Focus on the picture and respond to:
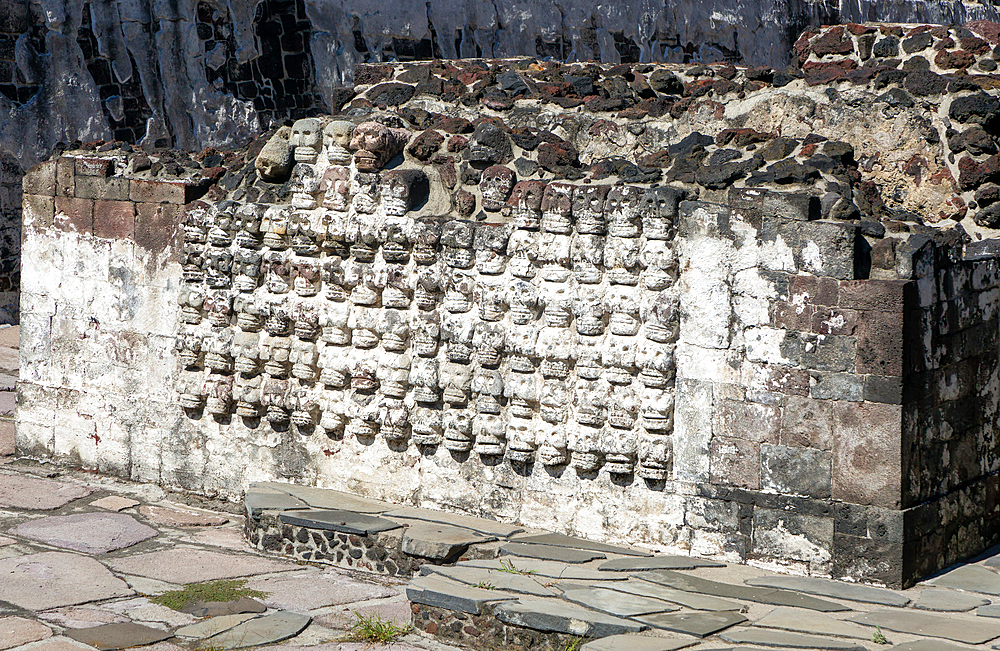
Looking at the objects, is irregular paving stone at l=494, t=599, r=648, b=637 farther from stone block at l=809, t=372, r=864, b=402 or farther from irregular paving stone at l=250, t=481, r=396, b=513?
irregular paving stone at l=250, t=481, r=396, b=513

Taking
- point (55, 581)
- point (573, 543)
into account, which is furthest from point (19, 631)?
point (573, 543)

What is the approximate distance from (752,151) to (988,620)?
2.32 m

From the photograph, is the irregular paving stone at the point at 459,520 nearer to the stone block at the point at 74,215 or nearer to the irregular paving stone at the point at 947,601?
the irregular paving stone at the point at 947,601

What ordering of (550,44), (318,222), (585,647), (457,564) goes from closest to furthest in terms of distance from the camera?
1. (585,647)
2. (457,564)
3. (318,222)
4. (550,44)

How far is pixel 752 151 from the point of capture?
511cm

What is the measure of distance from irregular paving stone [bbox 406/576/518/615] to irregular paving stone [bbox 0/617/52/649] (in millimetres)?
1466

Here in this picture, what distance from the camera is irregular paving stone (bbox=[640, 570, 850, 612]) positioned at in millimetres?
4152

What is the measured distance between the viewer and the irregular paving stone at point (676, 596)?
13.4 ft

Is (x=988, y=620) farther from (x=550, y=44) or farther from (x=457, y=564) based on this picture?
(x=550, y=44)

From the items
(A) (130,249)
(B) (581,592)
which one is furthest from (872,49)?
(A) (130,249)

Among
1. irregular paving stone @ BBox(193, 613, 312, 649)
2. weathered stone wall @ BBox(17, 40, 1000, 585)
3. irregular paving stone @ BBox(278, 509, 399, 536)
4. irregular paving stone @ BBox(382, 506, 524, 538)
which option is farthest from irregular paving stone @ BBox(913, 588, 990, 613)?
irregular paving stone @ BBox(193, 613, 312, 649)

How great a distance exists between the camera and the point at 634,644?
146 inches

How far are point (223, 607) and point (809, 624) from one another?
2439 millimetres

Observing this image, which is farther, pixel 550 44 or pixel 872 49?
pixel 550 44
